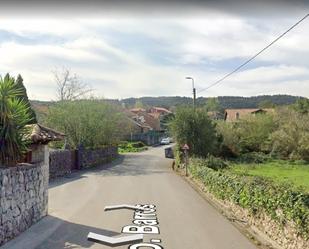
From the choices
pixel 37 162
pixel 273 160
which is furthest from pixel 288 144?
pixel 37 162

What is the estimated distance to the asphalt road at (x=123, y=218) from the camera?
1101cm

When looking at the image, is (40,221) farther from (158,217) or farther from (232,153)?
(232,153)

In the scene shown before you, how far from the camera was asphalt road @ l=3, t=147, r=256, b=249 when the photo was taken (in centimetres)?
1101

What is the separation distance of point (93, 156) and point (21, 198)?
26.6m

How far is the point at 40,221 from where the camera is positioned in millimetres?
13648

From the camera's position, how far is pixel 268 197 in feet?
37.8

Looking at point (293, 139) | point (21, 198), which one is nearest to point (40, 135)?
point (21, 198)

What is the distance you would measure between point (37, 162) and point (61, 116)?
25325mm

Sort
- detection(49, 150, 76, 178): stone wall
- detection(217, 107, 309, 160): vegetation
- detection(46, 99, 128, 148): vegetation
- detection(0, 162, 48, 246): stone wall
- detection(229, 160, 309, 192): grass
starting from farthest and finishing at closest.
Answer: detection(217, 107, 309, 160): vegetation
detection(46, 99, 128, 148): vegetation
detection(49, 150, 76, 178): stone wall
detection(229, 160, 309, 192): grass
detection(0, 162, 48, 246): stone wall

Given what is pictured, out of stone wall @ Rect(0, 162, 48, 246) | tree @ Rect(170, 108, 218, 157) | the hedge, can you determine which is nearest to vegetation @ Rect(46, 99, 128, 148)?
tree @ Rect(170, 108, 218, 157)

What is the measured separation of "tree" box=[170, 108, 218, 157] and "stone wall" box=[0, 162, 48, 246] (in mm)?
21038

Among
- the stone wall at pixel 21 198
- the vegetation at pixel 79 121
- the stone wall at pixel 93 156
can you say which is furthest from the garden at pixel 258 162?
the vegetation at pixel 79 121

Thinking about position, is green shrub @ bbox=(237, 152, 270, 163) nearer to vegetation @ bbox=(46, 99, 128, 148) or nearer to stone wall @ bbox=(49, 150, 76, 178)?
vegetation @ bbox=(46, 99, 128, 148)

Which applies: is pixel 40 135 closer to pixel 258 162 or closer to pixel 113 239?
pixel 113 239
